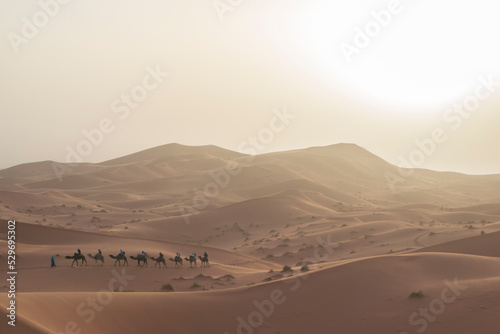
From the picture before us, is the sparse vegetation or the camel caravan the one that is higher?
the camel caravan

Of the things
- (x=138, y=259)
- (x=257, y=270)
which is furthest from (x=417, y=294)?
(x=138, y=259)

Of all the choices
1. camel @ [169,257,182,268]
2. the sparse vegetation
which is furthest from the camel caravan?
the sparse vegetation

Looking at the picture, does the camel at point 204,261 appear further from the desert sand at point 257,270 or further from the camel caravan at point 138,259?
the desert sand at point 257,270

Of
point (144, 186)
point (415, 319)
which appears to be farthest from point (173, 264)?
point (144, 186)

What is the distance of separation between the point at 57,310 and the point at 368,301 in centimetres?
824

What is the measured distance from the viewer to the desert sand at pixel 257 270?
41.1 ft

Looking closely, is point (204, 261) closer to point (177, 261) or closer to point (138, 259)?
point (177, 261)

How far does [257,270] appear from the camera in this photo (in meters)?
23.3

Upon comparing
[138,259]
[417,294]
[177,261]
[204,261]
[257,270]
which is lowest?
[417,294]

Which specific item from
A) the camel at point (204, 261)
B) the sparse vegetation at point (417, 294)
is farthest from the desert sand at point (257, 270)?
the camel at point (204, 261)

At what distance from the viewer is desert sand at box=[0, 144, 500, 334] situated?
12.5 meters

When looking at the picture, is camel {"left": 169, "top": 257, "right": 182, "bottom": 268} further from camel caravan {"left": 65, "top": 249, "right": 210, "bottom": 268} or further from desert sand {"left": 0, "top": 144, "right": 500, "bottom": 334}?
desert sand {"left": 0, "top": 144, "right": 500, "bottom": 334}

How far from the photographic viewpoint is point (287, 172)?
97.1 meters

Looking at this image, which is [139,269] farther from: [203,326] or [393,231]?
[393,231]
